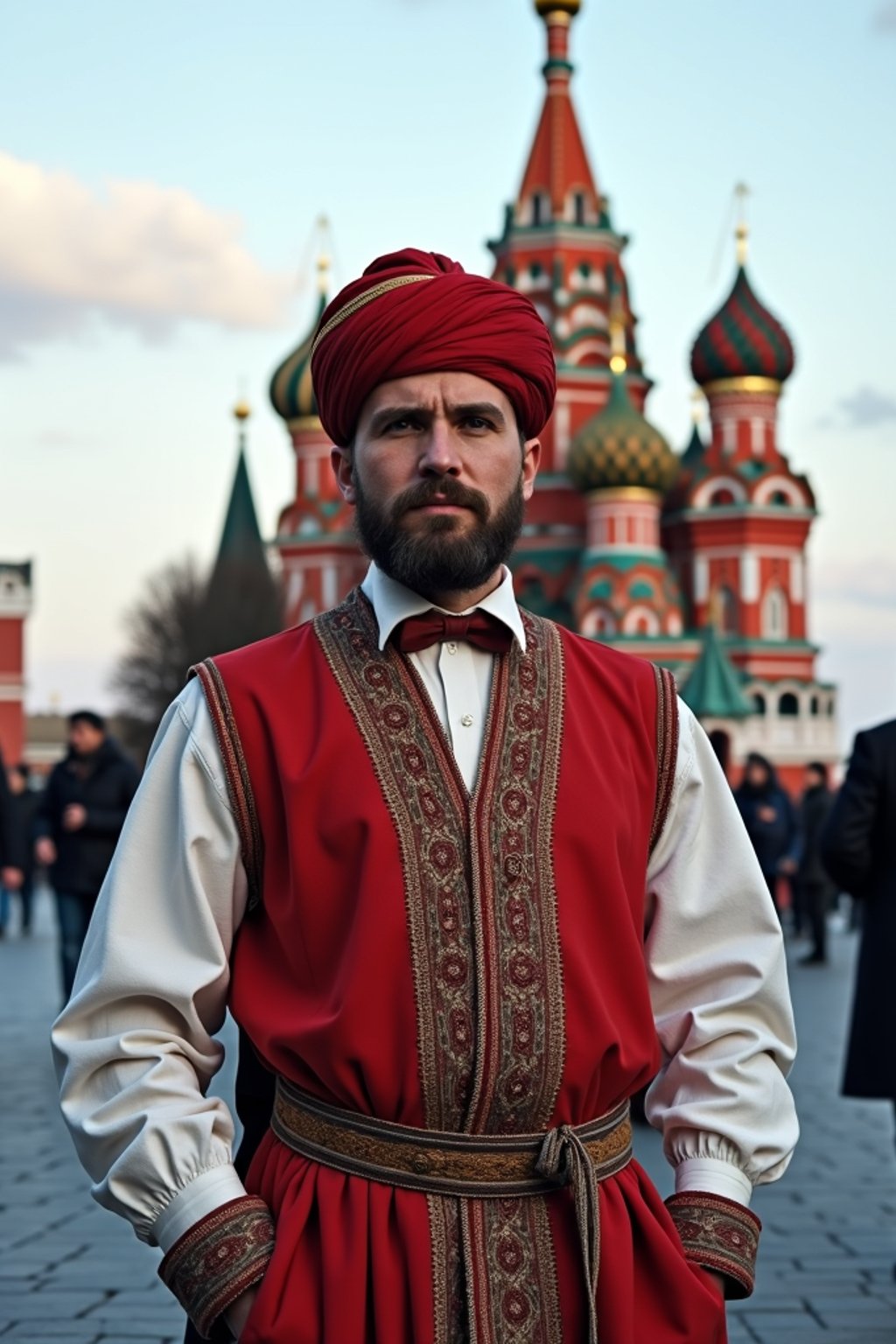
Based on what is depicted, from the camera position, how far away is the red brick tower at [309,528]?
50750 mm

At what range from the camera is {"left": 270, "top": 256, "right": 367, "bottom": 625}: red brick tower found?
167ft

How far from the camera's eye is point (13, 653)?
5916 centimetres

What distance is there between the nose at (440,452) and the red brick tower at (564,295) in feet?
140

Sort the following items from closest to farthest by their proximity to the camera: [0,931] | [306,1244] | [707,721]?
[306,1244] < [0,931] < [707,721]

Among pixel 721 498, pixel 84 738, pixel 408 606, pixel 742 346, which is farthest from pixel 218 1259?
pixel 742 346

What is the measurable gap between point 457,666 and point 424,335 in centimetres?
42

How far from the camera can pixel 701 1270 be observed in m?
2.57

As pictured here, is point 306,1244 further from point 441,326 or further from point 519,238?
point 519,238

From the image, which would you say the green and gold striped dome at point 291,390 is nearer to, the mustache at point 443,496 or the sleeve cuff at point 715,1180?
the mustache at point 443,496

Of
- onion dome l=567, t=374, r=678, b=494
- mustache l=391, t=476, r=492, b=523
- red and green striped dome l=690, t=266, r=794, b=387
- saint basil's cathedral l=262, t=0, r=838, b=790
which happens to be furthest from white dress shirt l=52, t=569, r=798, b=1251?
red and green striped dome l=690, t=266, r=794, b=387

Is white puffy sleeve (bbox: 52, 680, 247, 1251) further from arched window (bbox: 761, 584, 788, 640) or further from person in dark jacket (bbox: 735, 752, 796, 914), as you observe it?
arched window (bbox: 761, 584, 788, 640)

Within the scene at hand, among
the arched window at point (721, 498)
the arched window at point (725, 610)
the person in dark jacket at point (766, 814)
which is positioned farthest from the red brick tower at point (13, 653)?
the person in dark jacket at point (766, 814)

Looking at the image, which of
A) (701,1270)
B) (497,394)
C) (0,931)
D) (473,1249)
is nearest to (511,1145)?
(473,1249)

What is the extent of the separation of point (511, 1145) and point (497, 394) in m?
0.92
